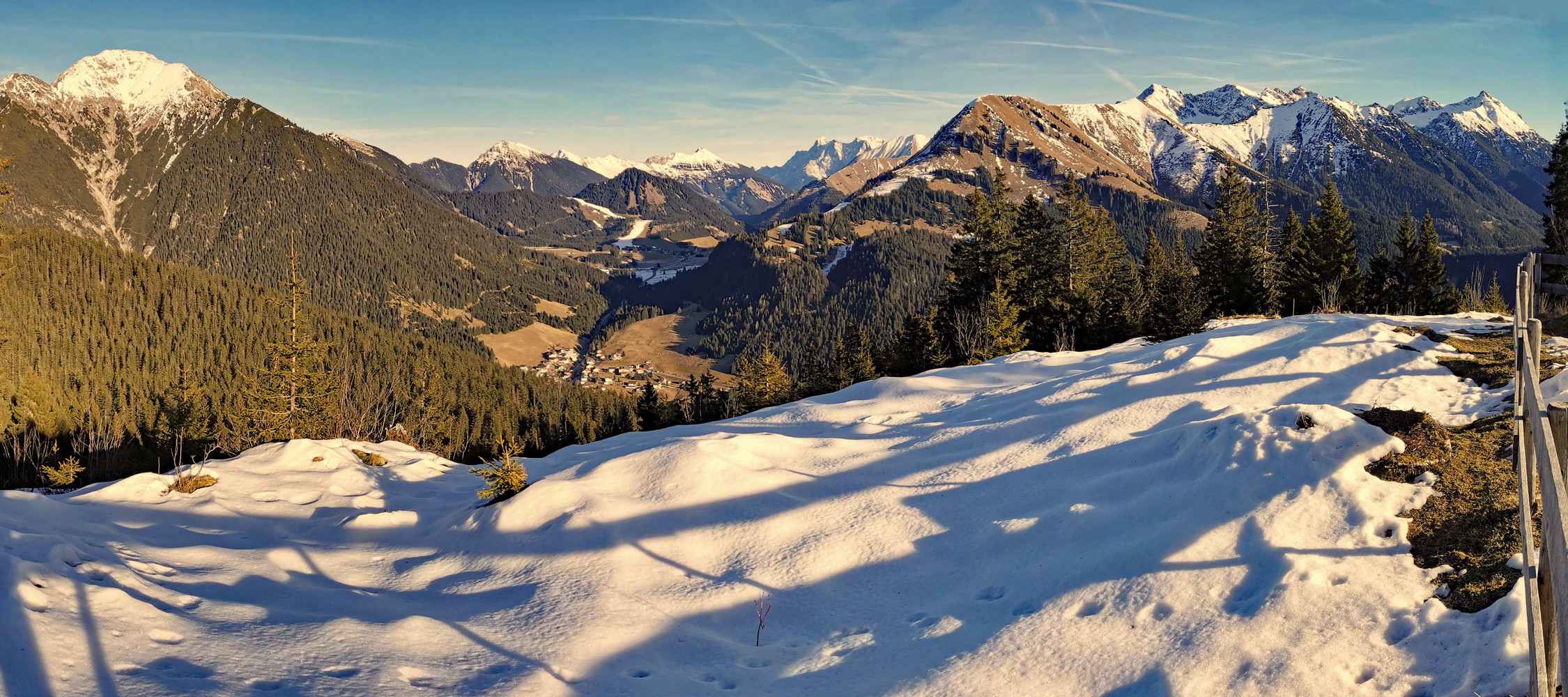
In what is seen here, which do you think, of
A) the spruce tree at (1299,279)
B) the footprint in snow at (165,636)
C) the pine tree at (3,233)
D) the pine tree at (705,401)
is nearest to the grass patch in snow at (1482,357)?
the footprint in snow at (165,636)

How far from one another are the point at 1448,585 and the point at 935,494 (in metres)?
7.20

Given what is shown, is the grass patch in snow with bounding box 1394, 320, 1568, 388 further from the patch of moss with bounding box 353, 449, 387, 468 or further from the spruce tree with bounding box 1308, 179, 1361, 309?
the spruce tree with bounding box 1308, 179, 1361, 309

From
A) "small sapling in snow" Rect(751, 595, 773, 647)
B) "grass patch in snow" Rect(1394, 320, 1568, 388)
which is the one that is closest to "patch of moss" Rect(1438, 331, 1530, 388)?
"grass patch in snow" Rect(1394, 320, 1568, 388)

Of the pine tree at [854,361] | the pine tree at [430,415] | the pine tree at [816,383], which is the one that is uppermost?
the pine tree at [854,361]

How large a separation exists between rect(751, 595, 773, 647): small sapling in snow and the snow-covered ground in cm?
17

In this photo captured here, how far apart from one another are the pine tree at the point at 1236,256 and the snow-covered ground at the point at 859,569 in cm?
4180

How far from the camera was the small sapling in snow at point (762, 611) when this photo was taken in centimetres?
1026

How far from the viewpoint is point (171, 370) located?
13700 cm

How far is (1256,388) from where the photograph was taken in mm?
15938

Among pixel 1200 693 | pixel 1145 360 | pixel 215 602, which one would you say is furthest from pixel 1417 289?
pixel 215 602

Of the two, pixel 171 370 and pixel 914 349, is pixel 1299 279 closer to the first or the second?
pixel 914 349

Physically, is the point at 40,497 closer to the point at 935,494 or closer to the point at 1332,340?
the point at 935,494

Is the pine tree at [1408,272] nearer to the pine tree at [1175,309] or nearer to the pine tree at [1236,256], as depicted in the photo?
the pine tree at [1236,256]

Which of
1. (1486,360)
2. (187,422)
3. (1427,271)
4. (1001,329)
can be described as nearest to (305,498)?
(1486,360)
